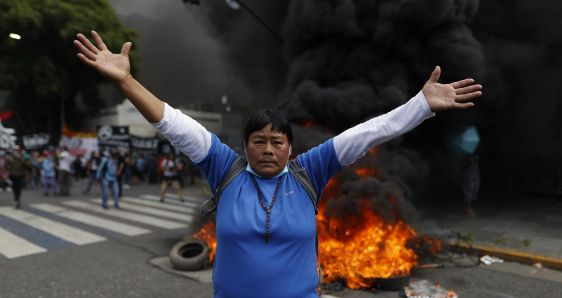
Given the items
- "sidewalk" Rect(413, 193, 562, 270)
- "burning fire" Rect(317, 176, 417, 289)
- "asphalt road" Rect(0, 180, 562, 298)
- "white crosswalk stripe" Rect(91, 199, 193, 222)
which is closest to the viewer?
"asphalt road" Rect(0, 180, 562, 298)

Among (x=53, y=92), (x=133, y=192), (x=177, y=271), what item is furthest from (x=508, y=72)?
(x=53, y=92)

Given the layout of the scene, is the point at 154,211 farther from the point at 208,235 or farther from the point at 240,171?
the point at 240,171

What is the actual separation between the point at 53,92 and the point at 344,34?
845 inches

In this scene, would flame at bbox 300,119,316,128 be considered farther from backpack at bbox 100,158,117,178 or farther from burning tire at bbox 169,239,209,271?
backpack at bbox 100,158,117,178

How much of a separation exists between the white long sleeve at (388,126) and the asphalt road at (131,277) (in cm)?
319

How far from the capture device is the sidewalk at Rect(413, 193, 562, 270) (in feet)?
20.0

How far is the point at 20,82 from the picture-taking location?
24016 millimetres

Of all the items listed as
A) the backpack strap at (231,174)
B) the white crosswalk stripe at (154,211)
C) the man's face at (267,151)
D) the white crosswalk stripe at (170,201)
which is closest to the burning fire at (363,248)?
the backpack strap at (231,174)

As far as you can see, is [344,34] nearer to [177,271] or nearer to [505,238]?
[505,238]

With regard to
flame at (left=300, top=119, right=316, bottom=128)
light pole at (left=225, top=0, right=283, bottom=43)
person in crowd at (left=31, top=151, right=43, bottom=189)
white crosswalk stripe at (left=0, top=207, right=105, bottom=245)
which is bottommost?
white crosswalk stripe at (left=0, top=207, right=105, bottom=245)

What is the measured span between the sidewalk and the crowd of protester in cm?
748

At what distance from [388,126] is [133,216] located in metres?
8.81

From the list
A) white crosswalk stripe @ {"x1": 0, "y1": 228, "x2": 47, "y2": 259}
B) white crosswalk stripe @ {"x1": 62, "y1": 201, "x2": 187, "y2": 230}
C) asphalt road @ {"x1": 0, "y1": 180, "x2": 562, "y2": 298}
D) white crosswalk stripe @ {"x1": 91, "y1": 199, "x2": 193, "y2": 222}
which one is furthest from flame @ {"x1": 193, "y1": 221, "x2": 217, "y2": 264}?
white crosswalk stripe @ {"x1": 91, "y1": 199, "x2": 193, "y2": 222}

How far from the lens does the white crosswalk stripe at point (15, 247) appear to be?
6.20 metres
